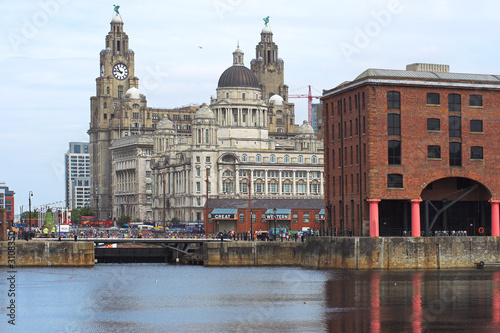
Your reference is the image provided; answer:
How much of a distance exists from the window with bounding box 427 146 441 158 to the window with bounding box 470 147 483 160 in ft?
12.4

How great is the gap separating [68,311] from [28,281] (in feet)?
87.4

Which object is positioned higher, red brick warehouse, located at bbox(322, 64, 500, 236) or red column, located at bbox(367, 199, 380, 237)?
red brick warehouse, located at bbox(322, 64, 500, 236)

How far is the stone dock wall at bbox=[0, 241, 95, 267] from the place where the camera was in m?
127

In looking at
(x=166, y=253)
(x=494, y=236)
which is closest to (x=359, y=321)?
(x=494, y=236)

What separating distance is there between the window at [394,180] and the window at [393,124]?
14.1ft

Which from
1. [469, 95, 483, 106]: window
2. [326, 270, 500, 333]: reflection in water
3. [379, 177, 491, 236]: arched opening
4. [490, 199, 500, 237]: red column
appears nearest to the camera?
[326, 270, 500, 333]: reflection in water

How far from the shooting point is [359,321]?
7225cm

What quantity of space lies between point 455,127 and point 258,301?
128 feet

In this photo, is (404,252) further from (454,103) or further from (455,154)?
(454,103)

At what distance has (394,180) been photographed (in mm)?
114750

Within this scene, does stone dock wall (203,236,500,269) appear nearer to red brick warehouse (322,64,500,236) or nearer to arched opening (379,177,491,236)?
red brick warehouse (322,64,500,236)

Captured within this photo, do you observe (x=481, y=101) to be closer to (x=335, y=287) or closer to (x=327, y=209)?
(x=327, y=209)

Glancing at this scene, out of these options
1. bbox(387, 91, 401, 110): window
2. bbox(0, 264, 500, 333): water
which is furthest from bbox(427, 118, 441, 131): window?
bbox(0, 264, 500, 333): water

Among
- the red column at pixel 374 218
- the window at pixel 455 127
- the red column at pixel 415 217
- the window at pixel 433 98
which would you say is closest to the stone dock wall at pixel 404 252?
the red column at pixel 374 218
